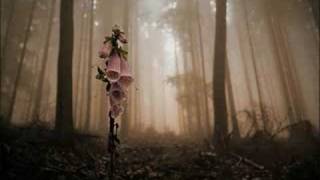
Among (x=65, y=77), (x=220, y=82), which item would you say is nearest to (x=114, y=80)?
(x=65, y=77)

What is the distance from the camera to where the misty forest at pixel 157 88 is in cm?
617

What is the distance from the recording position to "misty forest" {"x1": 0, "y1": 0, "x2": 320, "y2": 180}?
6168 mm

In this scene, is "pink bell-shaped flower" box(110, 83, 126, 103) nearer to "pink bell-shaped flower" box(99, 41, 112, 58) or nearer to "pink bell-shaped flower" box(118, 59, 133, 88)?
"pink bell-shaped flower" box(118, 59, 133, 88)

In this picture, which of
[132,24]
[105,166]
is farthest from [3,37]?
[105,166]

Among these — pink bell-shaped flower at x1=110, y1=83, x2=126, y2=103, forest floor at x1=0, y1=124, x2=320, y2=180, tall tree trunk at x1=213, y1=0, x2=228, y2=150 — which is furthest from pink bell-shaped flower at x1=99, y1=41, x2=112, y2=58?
tall tree trunk at x1=213, y1=0, x2=228, y2=150

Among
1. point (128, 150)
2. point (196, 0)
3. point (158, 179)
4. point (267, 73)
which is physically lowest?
point (158, 179)

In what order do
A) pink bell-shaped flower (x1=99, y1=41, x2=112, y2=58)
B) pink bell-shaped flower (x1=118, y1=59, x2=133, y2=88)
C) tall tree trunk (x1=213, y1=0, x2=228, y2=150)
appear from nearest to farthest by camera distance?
pink bell-shaped flower (x1=118, y1=59, x2=133, y2=88) → pink bell-shaped flower (x1=99, y1=41, x2=112, y2=58) → tall tree trunk (x1=213, y1=0, x2=228, y2=150)

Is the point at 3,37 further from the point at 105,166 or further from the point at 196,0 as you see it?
the point at 105,166

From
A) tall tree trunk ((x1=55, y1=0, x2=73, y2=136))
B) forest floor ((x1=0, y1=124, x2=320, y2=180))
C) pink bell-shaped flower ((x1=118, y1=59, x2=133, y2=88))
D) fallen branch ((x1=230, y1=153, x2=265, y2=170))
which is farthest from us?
tall tree trunk ((x1=55, y1=0, x2=73, y2=136))

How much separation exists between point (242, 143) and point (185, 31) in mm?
12008

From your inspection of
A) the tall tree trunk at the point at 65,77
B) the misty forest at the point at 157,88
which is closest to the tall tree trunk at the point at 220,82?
the misty forest at the point at 157,88

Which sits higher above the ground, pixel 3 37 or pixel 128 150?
pixel 3 37

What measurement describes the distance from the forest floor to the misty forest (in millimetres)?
24

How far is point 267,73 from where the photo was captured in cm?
2456
